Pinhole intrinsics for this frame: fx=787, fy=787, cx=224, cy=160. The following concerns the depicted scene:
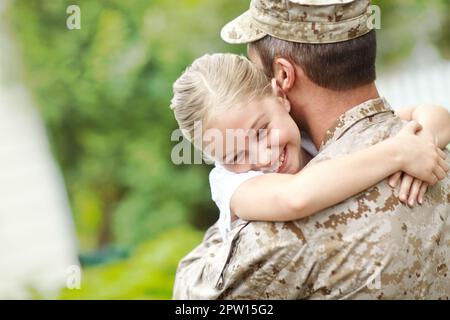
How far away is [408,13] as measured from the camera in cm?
641

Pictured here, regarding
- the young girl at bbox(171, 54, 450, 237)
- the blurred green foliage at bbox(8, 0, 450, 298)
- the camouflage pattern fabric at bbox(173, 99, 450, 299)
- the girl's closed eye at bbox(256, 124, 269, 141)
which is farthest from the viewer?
the blurred green foliage at bbox(8, 0, 450, 298)

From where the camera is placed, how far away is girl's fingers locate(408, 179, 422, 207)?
84.0 inches

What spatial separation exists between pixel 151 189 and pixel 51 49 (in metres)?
1.42

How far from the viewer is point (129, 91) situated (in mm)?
6355

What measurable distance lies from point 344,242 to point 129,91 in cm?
444

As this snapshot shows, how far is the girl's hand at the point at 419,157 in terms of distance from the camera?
6.98ft

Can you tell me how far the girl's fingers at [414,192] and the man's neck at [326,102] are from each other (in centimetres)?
34

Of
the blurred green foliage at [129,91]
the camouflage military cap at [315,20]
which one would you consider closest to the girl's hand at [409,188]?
the camouflage military cap at [315,20]

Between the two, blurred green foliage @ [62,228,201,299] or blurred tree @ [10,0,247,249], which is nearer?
blurred green foliage @ [62,228,201,299]

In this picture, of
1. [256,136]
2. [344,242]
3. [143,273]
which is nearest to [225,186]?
[256,136]

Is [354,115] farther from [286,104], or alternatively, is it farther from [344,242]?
[344,242]

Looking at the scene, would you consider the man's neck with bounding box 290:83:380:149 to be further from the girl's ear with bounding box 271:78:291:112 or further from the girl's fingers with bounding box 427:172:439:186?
the girl's fingers with bounding box 427:172:439:186

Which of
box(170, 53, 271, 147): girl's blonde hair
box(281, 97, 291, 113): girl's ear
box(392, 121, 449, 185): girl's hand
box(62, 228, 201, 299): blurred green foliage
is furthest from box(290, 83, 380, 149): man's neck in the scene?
box(62, 228, 201, 299): blurred green foliage
